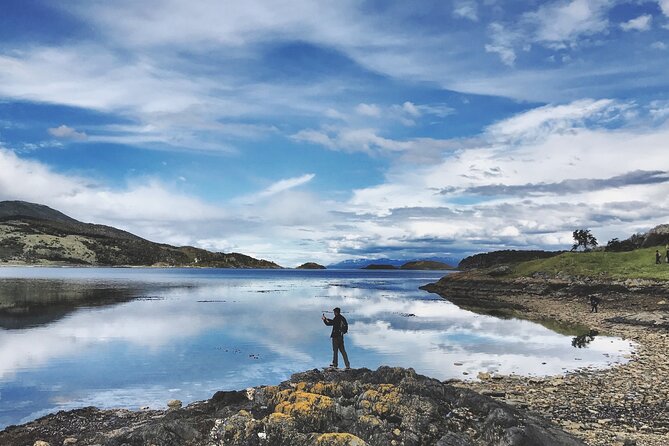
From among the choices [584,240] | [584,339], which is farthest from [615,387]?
[584,240]

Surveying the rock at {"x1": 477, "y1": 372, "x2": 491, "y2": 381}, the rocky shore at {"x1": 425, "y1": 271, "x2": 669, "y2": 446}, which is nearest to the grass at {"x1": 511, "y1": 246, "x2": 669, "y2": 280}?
the rocky shore at {"x1": 425, "y1": 271, "x2": 669, "y2": 446}

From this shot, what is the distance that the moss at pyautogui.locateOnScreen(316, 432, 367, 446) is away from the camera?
40.1 feet

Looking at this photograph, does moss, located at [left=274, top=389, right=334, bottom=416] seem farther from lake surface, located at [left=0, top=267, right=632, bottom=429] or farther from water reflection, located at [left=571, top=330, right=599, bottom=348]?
water reflection, located at [left=571, top=330, right=599, bottom=348]

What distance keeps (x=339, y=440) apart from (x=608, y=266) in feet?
261

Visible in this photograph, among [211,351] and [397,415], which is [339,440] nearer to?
[397,415]

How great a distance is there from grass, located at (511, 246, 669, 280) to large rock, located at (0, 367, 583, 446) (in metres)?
60.6

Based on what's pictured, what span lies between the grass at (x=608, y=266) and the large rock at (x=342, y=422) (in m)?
60.6

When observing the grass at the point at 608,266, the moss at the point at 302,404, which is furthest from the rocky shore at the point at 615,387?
the grass at the point at 608,266

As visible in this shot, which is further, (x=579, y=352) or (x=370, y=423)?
(x=579, y=352)

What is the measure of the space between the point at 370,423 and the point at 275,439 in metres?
2.62

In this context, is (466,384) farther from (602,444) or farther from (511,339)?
(511,339)

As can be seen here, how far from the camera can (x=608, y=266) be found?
78.1 meters

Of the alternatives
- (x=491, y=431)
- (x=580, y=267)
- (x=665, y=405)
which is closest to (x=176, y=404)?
(x=491, y=431)

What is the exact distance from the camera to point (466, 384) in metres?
24.4
